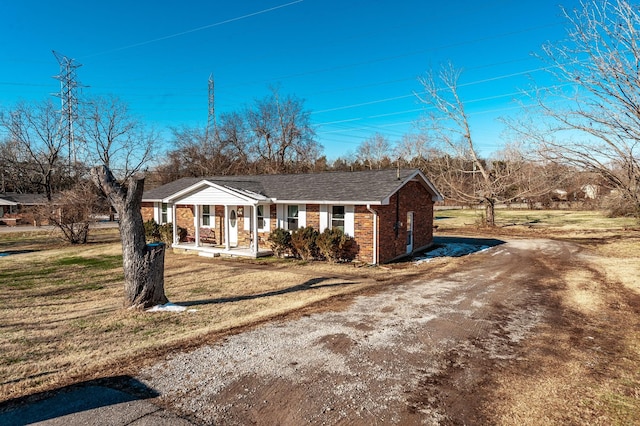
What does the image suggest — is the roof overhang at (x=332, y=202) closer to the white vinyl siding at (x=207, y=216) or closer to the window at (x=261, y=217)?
the window at (x=261, y=217)

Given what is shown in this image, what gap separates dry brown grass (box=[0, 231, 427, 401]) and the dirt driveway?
0.95 metres

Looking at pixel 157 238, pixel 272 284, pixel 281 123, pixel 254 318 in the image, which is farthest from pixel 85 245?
pixel 281 123

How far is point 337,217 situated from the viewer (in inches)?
595

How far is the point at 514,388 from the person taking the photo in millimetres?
4668

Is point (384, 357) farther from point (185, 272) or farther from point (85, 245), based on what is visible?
point (85, 245)

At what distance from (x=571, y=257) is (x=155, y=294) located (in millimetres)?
16087

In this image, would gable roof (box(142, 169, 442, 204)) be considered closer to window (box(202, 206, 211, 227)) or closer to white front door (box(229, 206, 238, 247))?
white front door (box(229, 206, 238, 247))

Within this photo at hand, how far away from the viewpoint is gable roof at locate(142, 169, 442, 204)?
1450 cm

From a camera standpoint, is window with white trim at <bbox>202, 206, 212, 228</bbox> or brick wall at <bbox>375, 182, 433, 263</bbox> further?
window with white trim at <bbox>202, 206, 212, 228</bbox>

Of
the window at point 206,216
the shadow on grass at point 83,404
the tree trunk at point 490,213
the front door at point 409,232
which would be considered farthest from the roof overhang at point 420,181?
the tree trunk at point 490,213

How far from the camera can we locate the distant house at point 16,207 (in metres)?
39.0

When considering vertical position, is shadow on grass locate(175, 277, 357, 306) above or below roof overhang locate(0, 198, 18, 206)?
below

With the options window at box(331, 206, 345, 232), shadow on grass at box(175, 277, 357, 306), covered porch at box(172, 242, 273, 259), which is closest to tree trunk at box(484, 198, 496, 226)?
window at box(331, 206, 345, 232)

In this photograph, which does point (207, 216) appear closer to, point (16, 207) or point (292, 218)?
point (292, 218)
